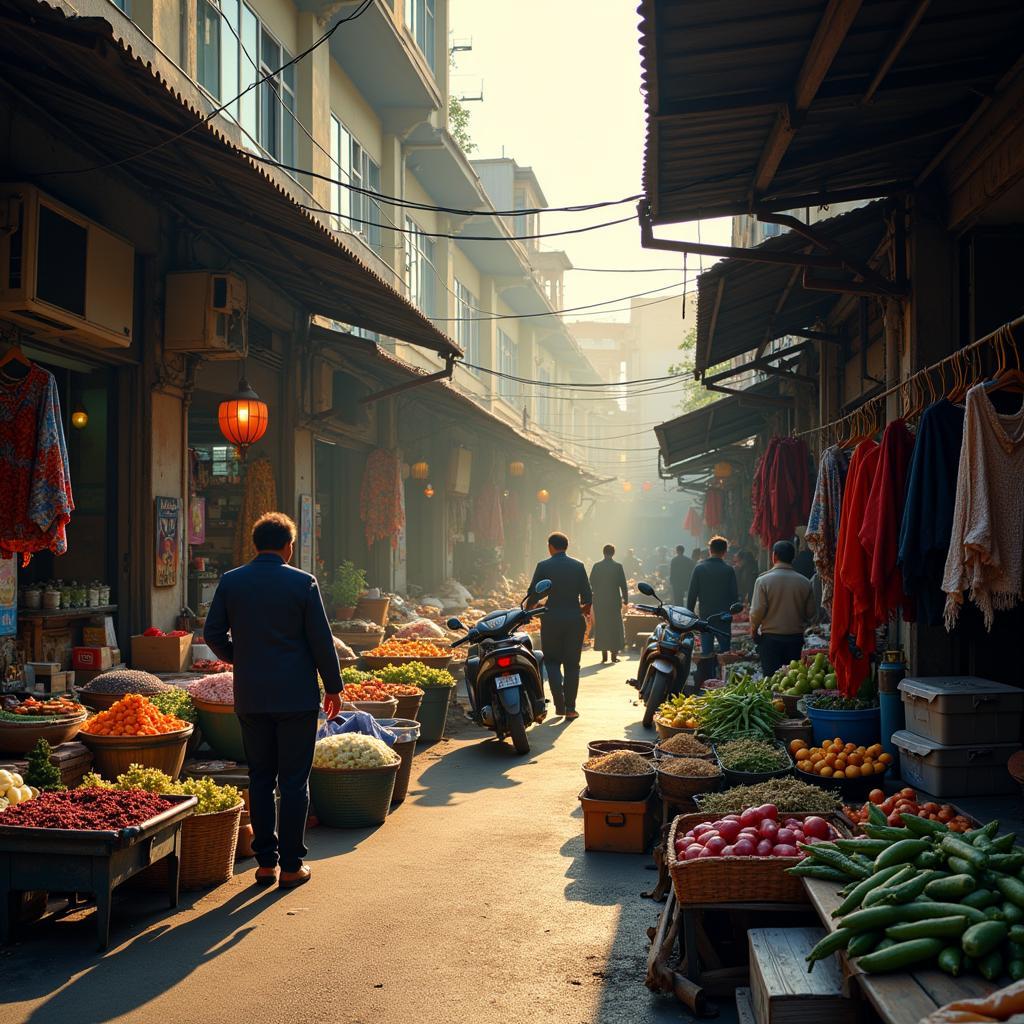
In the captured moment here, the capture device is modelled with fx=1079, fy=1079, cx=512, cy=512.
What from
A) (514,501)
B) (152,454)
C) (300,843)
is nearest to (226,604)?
(300,843)

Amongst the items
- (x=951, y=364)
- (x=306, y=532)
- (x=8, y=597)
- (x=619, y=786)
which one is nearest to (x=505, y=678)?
(x=619, y=786)

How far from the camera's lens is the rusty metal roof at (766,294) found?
9047 millimetres

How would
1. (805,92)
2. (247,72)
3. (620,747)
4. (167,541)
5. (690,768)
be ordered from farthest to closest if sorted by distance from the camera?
(247,72) → (167,541) → (620,747) → (690,768) → (805,92)

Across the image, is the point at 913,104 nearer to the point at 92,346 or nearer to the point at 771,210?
the point at 771,210

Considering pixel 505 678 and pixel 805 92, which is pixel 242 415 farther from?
pixel 805 92

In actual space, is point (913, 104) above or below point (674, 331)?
below

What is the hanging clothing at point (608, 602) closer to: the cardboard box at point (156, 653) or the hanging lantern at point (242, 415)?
the hanging lantern at point (242, 415)

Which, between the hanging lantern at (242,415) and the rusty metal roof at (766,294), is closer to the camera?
the rusty metal roof at (766,294)

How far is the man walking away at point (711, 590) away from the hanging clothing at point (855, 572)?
19.4 ft

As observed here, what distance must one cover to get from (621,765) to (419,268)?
724 inches

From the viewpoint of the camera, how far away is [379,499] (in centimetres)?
1820

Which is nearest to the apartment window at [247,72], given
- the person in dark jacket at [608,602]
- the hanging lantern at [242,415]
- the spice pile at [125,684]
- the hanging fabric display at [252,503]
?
the hanging lantern at [242,415]

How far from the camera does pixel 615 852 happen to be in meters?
6.93

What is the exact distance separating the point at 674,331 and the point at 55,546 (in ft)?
249
